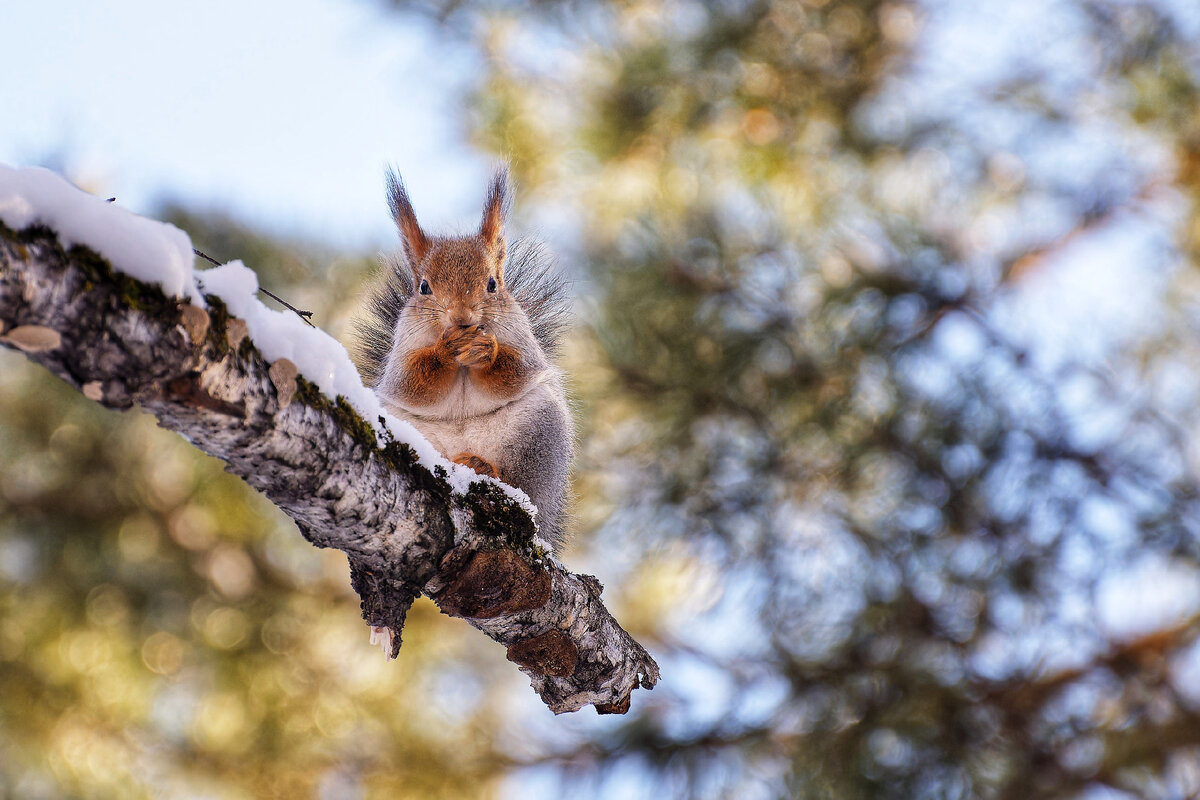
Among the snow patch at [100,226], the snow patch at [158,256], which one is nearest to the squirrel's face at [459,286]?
the snow patch at [158,256]

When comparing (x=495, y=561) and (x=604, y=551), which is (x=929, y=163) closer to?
(x=604, y=551)

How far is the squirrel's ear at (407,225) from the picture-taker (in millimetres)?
1394

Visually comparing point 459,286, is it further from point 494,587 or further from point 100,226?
point 100,226

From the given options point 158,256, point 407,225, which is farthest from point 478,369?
point 158,256

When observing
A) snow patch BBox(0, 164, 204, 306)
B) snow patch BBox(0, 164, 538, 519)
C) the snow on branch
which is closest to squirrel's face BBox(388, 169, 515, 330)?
the snow on branch

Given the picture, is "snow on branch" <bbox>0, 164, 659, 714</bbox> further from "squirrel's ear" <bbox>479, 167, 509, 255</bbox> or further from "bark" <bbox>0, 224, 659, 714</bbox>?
"squirrel's ear" <bbox>479, 167, 509, 255</bbox>

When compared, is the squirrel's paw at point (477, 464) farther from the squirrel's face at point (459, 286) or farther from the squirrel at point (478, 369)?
the squirrel's face at point (459, 286)

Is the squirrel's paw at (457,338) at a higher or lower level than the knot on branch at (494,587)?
higher

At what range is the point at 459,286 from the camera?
1.30m

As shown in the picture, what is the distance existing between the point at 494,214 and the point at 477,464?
0.45 metres

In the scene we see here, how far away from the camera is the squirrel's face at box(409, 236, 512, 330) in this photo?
4.18 feet

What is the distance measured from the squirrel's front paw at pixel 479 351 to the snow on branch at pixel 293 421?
0.84 feet

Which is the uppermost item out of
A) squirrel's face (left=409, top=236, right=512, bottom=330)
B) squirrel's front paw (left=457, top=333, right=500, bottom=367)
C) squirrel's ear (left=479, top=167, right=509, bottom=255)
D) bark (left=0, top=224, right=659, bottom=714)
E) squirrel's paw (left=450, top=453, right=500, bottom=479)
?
squirrel's ear (left=479, top=167, right=509, bottom=255)

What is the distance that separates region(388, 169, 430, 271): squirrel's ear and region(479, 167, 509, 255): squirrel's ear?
88 mm
